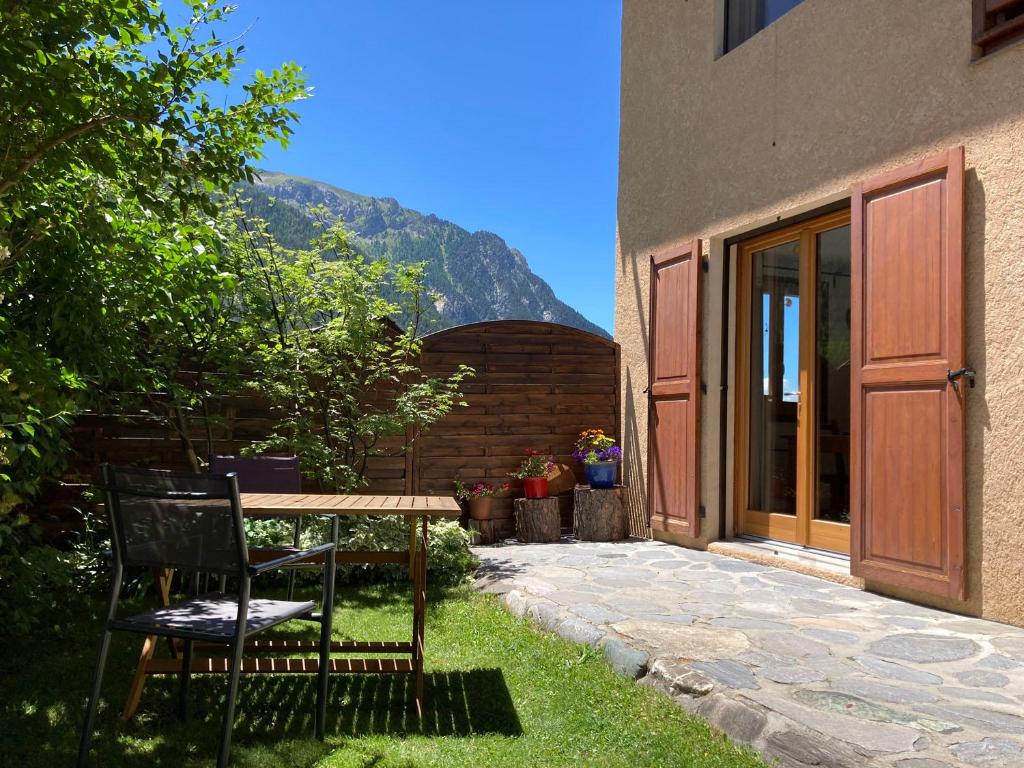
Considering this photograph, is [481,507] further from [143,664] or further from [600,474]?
[143,664]

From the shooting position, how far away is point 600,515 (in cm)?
634

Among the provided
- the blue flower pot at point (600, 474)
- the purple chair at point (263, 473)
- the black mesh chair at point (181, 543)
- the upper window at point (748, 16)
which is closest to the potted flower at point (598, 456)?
the blue flower pot at point (600, 474)

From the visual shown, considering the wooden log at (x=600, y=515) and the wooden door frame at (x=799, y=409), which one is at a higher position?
the wooden door frame at (x=799, y=409)

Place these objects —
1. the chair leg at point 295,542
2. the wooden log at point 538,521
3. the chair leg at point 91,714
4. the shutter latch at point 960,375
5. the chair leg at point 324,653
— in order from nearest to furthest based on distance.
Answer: the chair leg at point 91,714, the chair leg at point 324,653, the shutter latch at point 960,375, the chair leg at point 295,542, the wooden log at point 538,521

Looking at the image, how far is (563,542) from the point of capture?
6.34 meters

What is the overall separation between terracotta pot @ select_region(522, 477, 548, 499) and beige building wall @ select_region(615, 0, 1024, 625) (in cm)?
79

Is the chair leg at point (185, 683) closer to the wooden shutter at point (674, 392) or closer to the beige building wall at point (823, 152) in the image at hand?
the beige building wall at point (823, 152)

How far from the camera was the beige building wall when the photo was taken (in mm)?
3576

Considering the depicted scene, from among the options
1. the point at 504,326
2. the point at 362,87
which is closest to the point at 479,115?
the point at 362,87

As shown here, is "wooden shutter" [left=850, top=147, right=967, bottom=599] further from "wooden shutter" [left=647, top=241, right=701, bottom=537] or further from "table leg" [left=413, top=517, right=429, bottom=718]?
"table leg" [left=413, top=517, right=429, bottom=718]

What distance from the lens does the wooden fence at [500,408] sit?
6.49 metres

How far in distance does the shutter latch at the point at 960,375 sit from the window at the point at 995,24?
157 centimetres

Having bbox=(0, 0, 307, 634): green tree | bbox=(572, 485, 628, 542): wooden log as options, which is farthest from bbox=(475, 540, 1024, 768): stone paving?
bbox=(0, 0, 307, 634): green tree

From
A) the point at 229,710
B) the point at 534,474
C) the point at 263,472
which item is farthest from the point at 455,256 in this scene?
the point at 229,710
